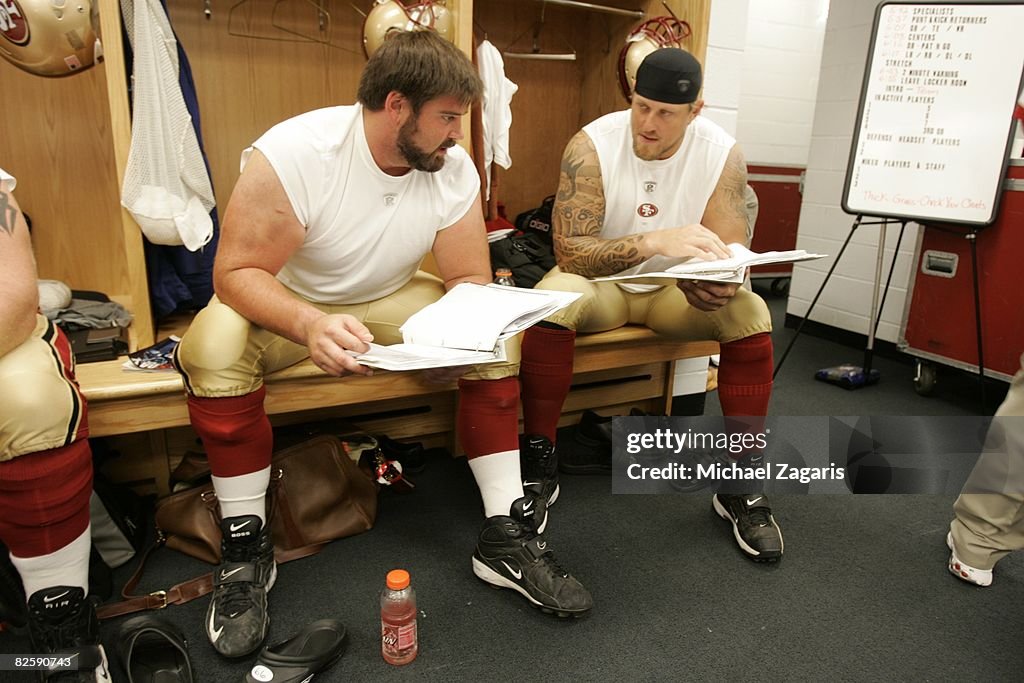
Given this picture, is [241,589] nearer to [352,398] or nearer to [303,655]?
[303,655]

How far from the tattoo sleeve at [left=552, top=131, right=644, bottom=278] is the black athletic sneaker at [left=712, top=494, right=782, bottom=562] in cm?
62

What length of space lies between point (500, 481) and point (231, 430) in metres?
0.53

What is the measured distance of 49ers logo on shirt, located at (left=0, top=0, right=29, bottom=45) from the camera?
149 centimetres

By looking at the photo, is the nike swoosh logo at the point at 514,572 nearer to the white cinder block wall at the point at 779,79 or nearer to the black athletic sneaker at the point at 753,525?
the black athletic sneaker at the point at 753,525

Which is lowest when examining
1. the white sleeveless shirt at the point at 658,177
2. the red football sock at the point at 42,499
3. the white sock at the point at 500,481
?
the white sock at the point at 500,481

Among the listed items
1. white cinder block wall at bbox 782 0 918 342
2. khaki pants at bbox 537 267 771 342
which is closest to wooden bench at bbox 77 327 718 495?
khaki pants at bbox 537 267 771 342

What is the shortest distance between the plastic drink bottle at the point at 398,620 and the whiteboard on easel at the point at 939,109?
208cm

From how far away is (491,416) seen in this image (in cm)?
141

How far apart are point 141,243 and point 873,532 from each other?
1909mm

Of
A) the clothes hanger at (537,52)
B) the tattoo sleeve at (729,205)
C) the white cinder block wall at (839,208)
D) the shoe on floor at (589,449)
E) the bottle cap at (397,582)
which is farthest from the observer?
the white cinder block wall at (839,208)

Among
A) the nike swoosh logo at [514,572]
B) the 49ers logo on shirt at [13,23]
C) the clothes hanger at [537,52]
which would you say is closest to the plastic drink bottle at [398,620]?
the nike swoosh logo at [514,572]

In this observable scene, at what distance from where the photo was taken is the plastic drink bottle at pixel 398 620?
1153 mm

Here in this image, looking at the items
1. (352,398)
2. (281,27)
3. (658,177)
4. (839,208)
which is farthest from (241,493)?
(839,208)

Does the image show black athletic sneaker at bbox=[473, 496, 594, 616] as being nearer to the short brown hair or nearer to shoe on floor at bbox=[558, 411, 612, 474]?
shoe on floor at bbox=[558, 411, 612, 474]
